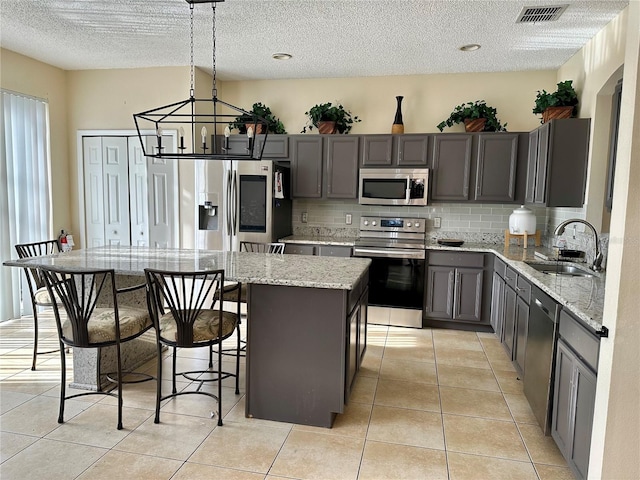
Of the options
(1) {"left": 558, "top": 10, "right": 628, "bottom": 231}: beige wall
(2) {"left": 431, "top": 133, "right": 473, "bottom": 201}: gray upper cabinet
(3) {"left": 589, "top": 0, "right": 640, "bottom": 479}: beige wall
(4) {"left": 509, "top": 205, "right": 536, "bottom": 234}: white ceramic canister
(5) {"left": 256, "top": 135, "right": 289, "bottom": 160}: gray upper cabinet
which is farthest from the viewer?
(5) {"left": 256, "top": 135, "right": 289, "bottom": 160}: gray upper cabinet

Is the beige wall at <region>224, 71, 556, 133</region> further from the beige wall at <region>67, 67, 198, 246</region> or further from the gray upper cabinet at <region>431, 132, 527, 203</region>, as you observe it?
the beige wall at <region>67, 67, 198, 246</region>

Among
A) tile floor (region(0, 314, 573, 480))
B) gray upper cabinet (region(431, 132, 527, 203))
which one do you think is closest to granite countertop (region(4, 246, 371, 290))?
tile floor (region(0, 314, 573, 480))

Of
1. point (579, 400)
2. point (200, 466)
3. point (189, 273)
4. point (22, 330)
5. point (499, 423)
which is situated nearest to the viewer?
point (579, 400)

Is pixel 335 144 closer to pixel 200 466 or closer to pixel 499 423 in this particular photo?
pixel 499 423

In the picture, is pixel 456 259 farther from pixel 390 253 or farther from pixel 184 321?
pixel 184 321

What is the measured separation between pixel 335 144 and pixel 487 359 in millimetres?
2759

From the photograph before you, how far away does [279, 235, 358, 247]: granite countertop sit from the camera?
4.81 meters

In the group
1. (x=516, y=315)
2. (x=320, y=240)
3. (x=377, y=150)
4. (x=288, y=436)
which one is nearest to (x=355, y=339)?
(x=288, y=436)

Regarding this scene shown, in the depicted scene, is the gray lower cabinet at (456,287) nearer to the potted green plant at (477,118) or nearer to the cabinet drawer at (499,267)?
the cabinet drawer at (499,267)

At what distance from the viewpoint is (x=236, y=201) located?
186 inches

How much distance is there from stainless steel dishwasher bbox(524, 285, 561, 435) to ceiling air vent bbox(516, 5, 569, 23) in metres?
2.05

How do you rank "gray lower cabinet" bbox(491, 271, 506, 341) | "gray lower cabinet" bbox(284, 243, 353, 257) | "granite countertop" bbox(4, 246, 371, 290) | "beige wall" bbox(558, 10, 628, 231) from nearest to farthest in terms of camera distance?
"granite countertop" bbox(4, 246, 371, 290), "beige wall" bbox(558, 10, 628, 231), "gray lower cabinet" bbox(491, 271, 506, 341), "gray lower cabinet" bbox(284, 243, 353, 257)

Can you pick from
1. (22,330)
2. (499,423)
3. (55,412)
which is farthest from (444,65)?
(22,330)

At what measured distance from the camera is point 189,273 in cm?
240
